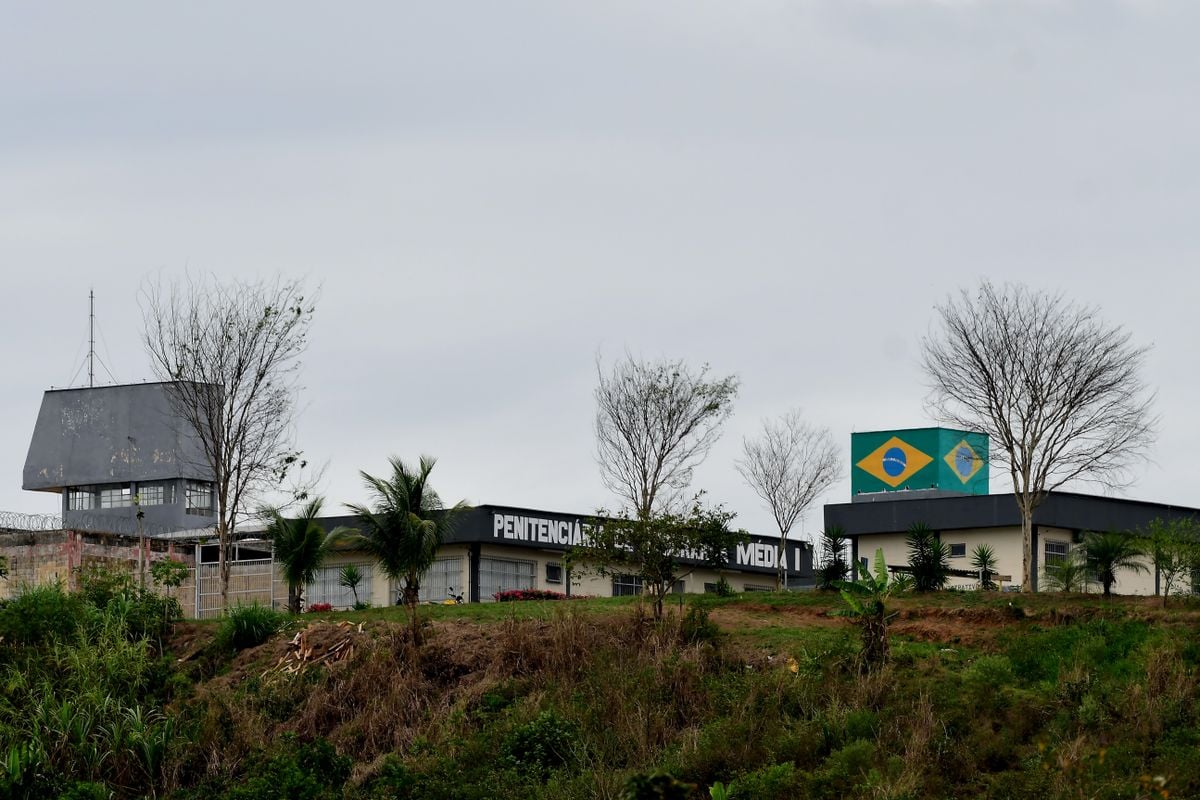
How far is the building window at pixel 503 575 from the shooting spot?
50.2 metres

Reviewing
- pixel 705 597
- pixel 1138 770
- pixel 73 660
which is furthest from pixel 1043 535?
pixel 73 660

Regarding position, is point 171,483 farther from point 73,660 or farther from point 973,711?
point 973,711

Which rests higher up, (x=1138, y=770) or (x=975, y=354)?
(x=975, y=354)

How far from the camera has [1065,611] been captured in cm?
3052

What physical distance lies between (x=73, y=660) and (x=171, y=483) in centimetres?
2855

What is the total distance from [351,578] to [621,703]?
825 inches

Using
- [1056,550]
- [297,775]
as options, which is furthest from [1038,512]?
[297,775]

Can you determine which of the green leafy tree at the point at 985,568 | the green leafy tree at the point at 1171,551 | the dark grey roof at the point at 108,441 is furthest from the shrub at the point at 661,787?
the dark grey roof at the point at 108,441

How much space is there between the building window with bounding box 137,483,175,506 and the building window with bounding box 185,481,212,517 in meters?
0.63

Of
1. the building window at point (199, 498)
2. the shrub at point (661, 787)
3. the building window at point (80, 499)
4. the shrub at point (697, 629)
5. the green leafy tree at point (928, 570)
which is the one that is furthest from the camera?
the building window at point (80, 499)

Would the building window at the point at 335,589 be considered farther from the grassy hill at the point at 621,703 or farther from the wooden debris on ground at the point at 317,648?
the wooden debris on ground at the point at 317,648

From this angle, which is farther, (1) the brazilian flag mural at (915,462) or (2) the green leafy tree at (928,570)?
(1) the brazilian flag mural at (915,462)

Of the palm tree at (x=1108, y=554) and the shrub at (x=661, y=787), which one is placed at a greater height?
the palm tree at (x=1108, y=554)

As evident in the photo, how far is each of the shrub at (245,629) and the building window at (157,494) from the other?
2671cm
